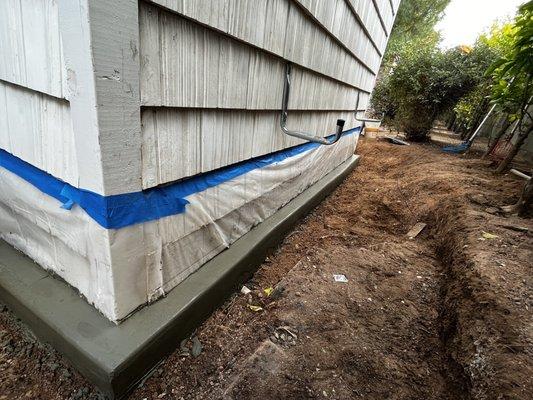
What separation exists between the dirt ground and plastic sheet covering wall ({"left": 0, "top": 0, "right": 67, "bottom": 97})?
4.61 feet

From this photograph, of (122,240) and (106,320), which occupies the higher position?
(122,240)

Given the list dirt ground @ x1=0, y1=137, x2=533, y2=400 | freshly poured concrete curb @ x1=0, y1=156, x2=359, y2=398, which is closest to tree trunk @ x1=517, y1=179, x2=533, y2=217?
dirt ground @ x1=0, y1=137, x2=533, y2=400

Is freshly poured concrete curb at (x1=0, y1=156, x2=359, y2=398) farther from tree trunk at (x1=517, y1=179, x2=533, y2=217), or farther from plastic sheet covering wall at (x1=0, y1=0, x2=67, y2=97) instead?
tree trunk at (x1=517, y1=179, x2=533, y2=217)

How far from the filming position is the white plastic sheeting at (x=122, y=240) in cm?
127

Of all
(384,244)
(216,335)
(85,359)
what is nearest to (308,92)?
(384,244)

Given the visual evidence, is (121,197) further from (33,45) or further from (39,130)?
(33,45)

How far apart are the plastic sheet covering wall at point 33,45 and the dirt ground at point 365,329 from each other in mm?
1405

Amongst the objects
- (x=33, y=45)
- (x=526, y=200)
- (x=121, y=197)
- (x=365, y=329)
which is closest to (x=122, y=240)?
(x=121, y=197)

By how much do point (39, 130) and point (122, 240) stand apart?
2.19 ft

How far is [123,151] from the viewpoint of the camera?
3.63ft

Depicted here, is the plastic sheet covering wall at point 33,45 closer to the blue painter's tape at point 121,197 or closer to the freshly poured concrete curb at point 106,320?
the blue painter's tape at point 121,197

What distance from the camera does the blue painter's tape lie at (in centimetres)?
115

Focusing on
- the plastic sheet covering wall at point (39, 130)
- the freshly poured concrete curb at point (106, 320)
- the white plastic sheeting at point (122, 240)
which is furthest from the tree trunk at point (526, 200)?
the plastic sheet covering wall at point (39, 130)

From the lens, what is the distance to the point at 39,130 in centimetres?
129
